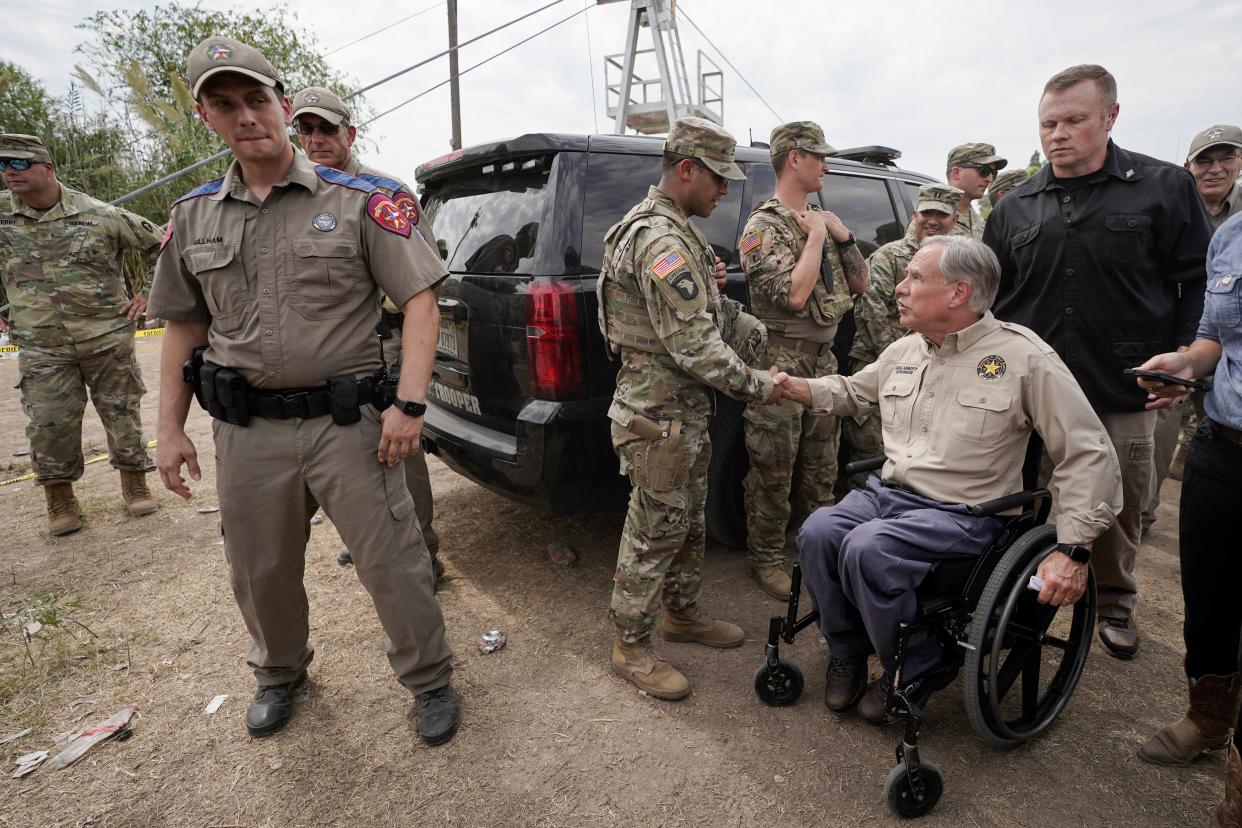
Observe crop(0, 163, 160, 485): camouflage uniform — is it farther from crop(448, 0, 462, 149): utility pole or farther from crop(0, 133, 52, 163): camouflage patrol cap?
crop(448, 0, 462, 149): utility pole

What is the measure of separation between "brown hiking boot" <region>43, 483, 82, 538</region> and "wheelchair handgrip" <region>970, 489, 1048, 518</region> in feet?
15.4

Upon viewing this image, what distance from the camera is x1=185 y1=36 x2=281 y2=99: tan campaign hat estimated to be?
184 cm

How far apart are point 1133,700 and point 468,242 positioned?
3.20 m

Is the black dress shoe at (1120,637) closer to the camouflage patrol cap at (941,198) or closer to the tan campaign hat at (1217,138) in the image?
the camouflage patrol cap at (941,198)

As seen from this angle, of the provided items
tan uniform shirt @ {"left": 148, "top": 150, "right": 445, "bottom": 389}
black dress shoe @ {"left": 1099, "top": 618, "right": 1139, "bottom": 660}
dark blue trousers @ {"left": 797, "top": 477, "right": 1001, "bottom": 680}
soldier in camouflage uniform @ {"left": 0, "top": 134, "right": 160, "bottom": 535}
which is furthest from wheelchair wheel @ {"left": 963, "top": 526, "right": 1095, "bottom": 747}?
soldier in camouflage uniform @ {"left": 0, "top": 134, "right": 160, "bottom": 535}

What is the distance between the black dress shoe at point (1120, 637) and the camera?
263 centimetres

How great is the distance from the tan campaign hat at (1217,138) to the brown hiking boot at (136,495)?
21.9ft

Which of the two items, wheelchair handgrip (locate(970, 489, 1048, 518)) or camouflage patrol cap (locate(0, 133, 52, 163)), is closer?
wheelchair handgrip (locate(970, 489, 1048, 518))

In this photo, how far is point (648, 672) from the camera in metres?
2.46

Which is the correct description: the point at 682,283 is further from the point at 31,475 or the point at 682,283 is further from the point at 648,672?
the point at 31,475

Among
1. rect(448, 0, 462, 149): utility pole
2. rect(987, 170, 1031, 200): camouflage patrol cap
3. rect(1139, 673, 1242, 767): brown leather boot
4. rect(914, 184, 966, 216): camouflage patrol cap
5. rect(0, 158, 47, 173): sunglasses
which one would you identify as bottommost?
rect(1139, 673, 1242, 767): brown leather boot

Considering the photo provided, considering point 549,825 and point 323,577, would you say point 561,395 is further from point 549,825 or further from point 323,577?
point 323,577

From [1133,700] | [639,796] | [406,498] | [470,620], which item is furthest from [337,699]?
[1133,700]

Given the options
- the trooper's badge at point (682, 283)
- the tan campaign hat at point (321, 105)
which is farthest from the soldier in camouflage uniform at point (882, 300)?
the tan campaign hat at point (321, 105)
